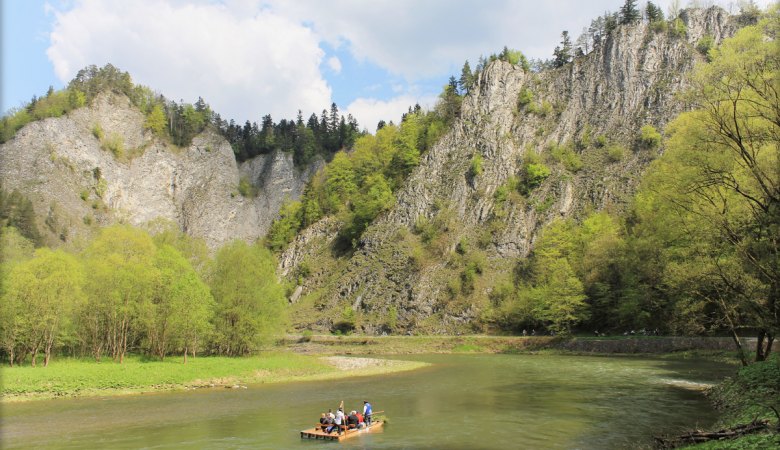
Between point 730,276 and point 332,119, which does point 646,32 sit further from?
point 730,276

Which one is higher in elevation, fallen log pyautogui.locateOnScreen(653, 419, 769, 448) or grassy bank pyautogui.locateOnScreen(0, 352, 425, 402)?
fallen log pyautogui.locateOnScreen(653, 419, 769, 448)

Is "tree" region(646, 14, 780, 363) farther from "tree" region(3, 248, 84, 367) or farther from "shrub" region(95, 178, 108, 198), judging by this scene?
"shrub" region(95, 178, 108, 198)

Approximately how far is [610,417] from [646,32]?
121 m

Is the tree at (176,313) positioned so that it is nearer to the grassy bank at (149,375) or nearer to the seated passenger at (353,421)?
the grassy bank at (149,375)

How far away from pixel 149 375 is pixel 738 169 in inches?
1804

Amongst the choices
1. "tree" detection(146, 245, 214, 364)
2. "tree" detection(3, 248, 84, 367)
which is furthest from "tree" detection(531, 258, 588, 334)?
Answer: "tree" detection(3, 248, 84, 367)

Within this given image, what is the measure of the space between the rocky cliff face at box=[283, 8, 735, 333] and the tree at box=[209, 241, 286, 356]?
124 feet

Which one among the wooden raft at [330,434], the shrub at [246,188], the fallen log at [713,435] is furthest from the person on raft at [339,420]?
the shrub at [246,188]

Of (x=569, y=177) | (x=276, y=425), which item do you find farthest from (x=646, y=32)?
(x=276, y=425)

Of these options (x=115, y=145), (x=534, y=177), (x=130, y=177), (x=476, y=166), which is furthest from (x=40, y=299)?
(x=115, y=145)

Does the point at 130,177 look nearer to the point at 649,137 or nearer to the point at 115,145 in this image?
the point at 115,145

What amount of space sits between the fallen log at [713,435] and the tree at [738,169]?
5.55 m

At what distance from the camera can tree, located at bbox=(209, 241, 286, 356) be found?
56312mm

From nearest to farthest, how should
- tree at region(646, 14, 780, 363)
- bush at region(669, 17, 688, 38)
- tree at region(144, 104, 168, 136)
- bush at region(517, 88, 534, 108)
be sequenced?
tree at region(646, 14, 780, 363), bush at region(669, 17, 688, 38), bush at region(517, 88, 534, 108), tree at region(144, 104, 168, 136)
